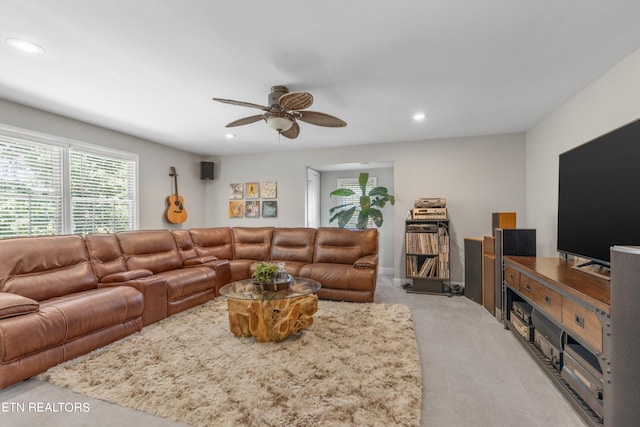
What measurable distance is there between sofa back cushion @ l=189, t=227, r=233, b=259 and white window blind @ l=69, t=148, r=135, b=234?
42.3 inches

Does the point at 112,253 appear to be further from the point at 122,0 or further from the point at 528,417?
the point at 528,417

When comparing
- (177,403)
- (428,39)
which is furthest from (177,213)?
(428,39)

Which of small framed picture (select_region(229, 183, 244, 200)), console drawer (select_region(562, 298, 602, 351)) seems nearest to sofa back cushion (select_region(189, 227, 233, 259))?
small framed picture (select_region(229, 183, 244, 200))

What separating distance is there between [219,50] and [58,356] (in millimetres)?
2554

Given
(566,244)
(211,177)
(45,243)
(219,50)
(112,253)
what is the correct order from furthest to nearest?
(211,177)
(112,253)
(45,243)
(566,244)
(219,50)

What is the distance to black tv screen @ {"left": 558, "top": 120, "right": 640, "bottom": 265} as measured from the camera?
1.72 m

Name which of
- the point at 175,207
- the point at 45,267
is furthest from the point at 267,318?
the point at 175,207

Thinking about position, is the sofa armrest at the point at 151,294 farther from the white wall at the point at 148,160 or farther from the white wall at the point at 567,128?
the white wall at the point at 567,128

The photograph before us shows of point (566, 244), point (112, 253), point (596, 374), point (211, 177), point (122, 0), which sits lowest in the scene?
point (596, 374)

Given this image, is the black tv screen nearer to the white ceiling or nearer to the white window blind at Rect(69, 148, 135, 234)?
the white ceiling

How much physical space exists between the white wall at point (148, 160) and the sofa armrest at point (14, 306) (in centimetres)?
226

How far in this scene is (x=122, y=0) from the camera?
1.66 metres

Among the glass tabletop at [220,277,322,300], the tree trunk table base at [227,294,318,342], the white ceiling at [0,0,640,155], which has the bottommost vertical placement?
the tree trunk table base at [227,294,318,342]

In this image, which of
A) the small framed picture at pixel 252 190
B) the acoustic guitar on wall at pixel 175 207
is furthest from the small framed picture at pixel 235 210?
the acoustic guitar on wall at pixel 175 207
